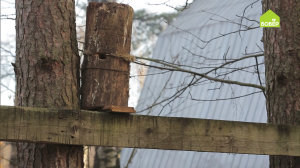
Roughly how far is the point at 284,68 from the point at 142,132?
1.41 m

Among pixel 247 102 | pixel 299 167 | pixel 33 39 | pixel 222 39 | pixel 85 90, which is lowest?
Answer: pixel 299 167

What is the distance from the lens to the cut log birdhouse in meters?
2.85

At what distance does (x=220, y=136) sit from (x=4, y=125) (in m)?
1.34

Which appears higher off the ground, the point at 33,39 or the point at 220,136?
the point at 33,39

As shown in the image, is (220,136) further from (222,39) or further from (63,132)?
(222,39)

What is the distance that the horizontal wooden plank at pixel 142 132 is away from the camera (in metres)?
2.48

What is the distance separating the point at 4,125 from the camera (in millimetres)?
2439

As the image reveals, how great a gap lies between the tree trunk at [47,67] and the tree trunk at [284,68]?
Result: 1.58 meters

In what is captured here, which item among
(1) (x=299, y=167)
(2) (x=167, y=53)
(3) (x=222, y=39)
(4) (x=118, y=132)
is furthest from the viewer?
(2) (x=167, y=53)

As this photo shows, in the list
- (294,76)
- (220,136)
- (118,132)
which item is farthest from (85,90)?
(294,76)
